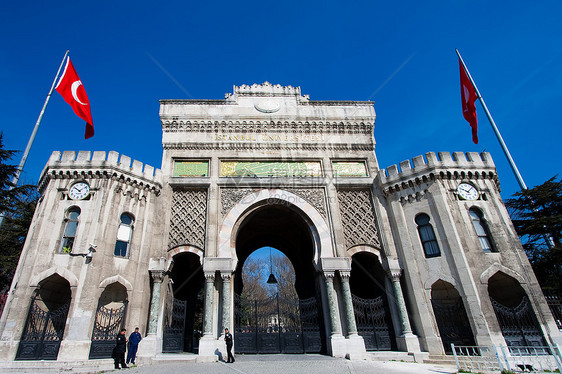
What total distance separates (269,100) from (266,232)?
28.8 feet

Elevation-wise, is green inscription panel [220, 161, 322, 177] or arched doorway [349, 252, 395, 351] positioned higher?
green inscription panel [220, 161, 322, 177]

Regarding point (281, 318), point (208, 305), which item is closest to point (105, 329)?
point (208, 305)

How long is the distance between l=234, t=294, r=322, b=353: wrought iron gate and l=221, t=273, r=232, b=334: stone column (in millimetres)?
1224

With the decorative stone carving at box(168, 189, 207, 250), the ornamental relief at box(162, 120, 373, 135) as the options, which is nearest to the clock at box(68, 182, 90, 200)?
the decorative stone carving at box(168, 189, 207, 250)

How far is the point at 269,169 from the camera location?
16844mm

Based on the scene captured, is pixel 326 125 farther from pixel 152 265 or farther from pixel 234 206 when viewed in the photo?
pixel 152 265

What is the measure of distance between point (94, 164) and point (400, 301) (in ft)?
50.3

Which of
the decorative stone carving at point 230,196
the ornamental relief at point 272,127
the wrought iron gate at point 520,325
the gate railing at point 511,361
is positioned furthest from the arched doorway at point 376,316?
the ornamental relief at point 272,127

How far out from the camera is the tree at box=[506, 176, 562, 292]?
56.1 ft

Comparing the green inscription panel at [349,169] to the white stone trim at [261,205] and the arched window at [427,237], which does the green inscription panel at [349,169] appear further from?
the arched window at [427,237]

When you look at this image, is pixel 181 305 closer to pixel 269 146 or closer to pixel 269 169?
pixel 269 169

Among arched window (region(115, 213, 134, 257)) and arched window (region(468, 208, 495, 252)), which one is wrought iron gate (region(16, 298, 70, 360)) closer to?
arched window (region(115, 213, 134, 257))

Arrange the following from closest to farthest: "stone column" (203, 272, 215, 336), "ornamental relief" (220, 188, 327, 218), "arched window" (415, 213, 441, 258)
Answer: "stone column" (203, 272, 215, 336), "arched window" (415, 213, 441, 258), "ornamental relief" (220, 188, 327, 218)

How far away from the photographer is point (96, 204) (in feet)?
44.3
